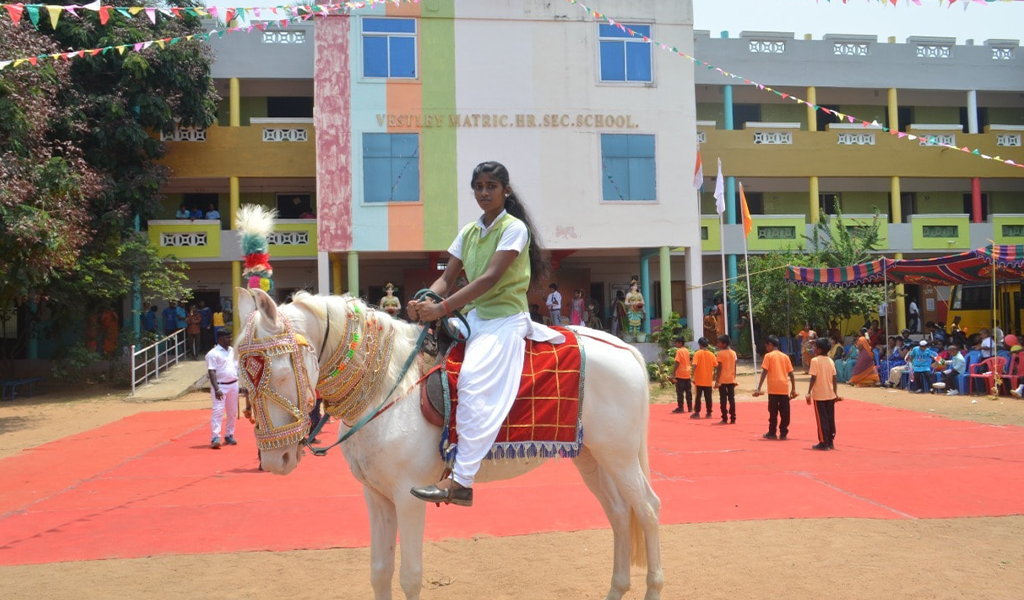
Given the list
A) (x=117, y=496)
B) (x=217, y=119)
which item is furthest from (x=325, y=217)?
(x=117, y=496)

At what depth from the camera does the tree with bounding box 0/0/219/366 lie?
14625 mm

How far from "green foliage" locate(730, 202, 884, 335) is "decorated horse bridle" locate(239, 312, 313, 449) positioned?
21.1 metres

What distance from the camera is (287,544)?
6.23m

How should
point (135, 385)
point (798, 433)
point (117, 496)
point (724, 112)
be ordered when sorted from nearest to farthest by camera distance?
point (117, 496), point (798, 433), point (135, 385), point (724, 112)

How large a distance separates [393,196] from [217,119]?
9.43m

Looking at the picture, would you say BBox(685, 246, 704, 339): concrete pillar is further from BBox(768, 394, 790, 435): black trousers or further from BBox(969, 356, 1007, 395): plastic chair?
BBox(768, 394, 790, 435): black trousers

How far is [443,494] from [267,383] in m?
0.99

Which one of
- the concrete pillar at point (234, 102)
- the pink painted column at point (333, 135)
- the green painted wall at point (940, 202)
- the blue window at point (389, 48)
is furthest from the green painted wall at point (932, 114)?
the concrete pillar at point (234, 102)

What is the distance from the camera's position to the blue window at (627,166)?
21.2m

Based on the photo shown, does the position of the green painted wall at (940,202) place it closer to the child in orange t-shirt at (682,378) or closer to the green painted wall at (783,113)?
the green painted wall at (783,113)

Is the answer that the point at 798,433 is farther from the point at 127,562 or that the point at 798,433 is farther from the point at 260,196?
the point at 260,196

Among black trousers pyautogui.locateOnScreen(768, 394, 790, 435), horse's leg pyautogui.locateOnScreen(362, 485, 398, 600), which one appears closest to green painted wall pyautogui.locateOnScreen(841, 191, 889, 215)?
black trousers pyautogui.locateOnScreen(768, 394, 790, 435)

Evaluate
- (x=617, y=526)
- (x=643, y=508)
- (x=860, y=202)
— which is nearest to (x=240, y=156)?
(x=617, y=526)

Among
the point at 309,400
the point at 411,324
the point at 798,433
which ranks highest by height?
the point at 411,324
